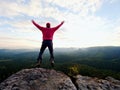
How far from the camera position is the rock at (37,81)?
14188 millimetres

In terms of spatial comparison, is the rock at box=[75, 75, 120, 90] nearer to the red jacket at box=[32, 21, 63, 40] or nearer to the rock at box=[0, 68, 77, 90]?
the rock at box=[0, 68, 77, 90]

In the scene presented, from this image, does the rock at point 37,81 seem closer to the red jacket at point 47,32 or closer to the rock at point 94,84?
the rock at point 94,84

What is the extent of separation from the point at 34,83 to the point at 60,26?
5.72m

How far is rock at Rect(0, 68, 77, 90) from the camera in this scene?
14.2 meters

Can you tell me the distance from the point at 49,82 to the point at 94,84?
4067 millimetres

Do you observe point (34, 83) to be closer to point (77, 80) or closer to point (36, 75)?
point (36, 75)

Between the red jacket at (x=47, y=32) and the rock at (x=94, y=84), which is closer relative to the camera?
the rock at (x=94, y=84)

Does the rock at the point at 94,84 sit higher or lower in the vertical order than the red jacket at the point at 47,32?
lower

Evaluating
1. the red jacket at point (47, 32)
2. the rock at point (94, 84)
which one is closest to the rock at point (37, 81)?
the rock at point (94, 84)

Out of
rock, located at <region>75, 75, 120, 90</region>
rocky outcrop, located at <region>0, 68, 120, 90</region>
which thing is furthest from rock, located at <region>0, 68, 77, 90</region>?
rock, located at <region>75, 75, 120, 90</region>

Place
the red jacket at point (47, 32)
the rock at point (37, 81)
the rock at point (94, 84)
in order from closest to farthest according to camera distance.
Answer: the rock at point (37, 81), the rock at point (94, 84), the red jacket at point (47, 32)

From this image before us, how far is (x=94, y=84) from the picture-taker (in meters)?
16.0

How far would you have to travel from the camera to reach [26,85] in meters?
14.2

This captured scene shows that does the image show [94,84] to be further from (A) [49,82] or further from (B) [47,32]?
(B) [47,32]
